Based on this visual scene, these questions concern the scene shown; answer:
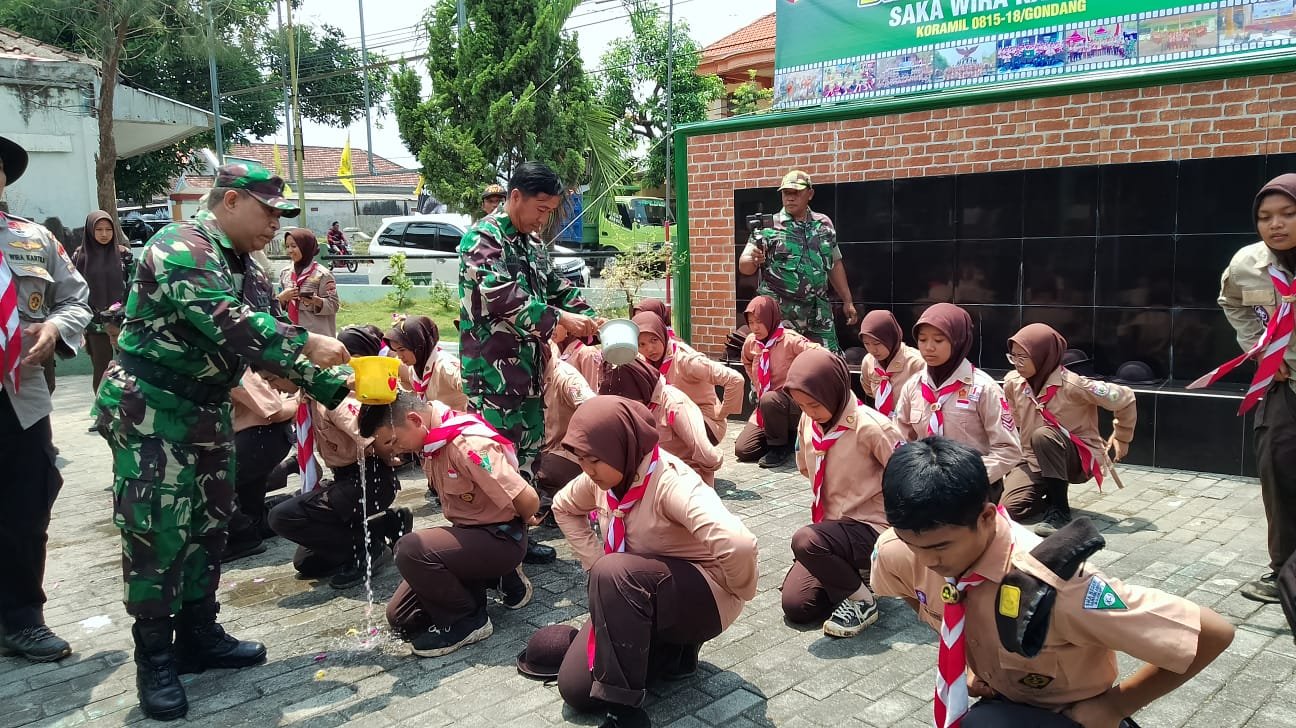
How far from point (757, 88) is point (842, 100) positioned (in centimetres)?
1541

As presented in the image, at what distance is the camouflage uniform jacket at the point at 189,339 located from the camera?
317 centimetres

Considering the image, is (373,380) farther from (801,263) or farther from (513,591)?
(801,263)

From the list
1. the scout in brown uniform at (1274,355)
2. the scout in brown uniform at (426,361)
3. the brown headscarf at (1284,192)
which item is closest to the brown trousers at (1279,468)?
the scout in brown uniform at (1274,355)

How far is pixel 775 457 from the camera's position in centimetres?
682

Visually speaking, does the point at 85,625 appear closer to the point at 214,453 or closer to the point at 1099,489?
the point at 214,453

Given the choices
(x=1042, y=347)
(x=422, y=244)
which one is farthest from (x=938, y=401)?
(x=422, y=244)

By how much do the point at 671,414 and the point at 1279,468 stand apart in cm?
290

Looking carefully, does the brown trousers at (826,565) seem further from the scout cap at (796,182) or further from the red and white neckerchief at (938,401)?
the scout cap at (796,182)

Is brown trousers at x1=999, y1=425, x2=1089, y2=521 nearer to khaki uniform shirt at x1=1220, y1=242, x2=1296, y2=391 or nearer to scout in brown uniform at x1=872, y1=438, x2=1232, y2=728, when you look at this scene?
khaki uniform shirt at x1=1220, y1=242, x2=1296, y2=391

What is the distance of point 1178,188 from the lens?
249 inches

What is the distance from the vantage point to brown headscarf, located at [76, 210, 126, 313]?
321 inches

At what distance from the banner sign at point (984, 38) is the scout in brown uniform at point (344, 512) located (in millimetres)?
5367

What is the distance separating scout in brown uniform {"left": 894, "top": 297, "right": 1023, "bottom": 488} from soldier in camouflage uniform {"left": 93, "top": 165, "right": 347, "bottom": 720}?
9.36 feet

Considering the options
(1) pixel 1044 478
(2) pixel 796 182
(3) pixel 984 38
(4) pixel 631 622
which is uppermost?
(3) pixel 984 38
